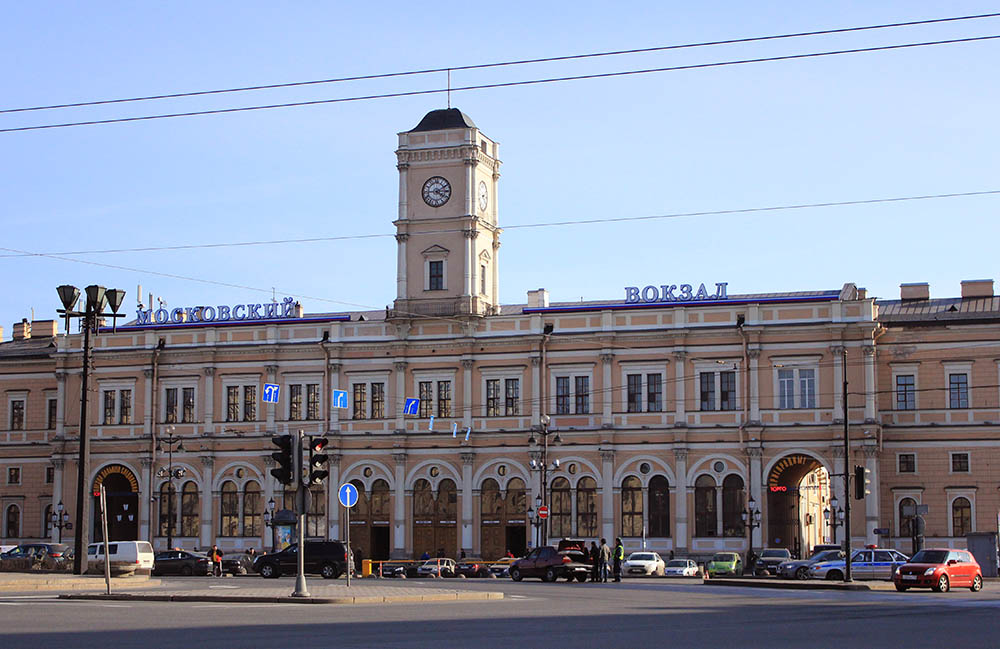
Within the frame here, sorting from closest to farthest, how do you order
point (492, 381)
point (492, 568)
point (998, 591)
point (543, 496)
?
1. point (998, 591)
2. point (492, 568)
3. point (543, 496)
4. point (492, 381)

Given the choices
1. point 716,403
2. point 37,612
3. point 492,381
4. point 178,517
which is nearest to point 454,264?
point 492,381

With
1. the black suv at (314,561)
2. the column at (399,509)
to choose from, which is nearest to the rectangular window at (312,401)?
the column at (399,509)

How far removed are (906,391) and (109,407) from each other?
45977 mm

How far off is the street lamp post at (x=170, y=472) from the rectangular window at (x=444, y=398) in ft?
47.7

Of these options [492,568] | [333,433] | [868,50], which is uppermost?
[868,50]

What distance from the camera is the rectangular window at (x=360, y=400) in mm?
77938

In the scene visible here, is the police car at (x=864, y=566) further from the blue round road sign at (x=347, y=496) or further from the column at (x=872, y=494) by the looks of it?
the blue round road sign at (x=347, y=496)

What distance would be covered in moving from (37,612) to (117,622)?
335 cm

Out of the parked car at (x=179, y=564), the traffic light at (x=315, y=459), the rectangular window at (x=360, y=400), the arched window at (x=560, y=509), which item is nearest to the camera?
the traffic light at (x=315, y=459)

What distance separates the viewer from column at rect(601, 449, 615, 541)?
72.9 m

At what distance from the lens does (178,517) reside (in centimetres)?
7981

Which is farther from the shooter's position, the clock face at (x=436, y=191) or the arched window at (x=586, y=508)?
the clock face at (x=436, y=191)

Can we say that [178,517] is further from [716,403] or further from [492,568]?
[716,403]

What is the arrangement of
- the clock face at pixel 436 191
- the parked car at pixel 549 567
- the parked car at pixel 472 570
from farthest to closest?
the clock face at pixel 436 191
the parked car at pixel 472 570
the parked car at pixel 549 567
